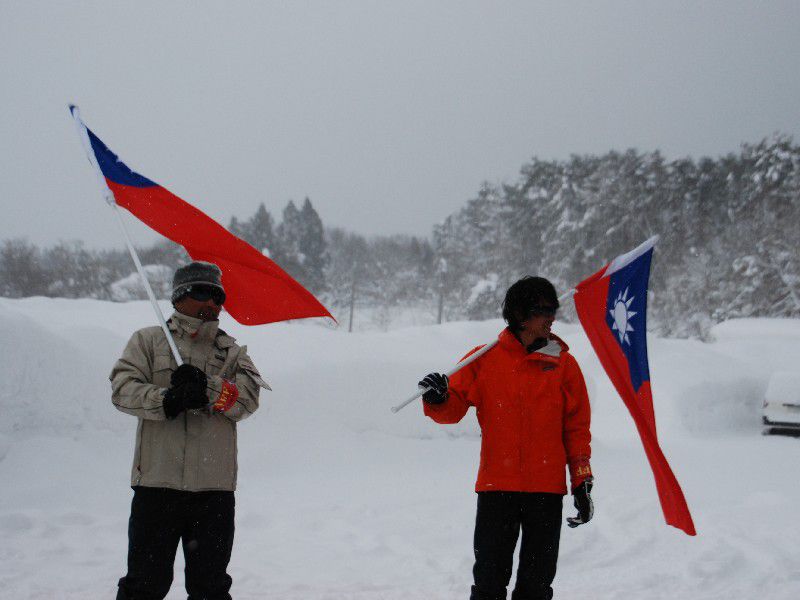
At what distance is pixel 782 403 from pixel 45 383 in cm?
1089

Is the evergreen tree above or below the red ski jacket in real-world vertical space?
above

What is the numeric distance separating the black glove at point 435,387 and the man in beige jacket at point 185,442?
69cm

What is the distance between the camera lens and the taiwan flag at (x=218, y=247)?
354 cm

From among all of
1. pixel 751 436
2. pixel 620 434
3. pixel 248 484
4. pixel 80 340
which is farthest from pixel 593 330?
pixel 751 436

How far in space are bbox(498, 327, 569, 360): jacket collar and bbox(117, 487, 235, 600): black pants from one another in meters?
1.26

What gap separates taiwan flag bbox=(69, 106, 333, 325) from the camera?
3539mm

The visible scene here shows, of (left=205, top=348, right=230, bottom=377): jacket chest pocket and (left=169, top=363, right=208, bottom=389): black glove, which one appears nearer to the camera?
(left=169, top=363, right=208, bottom=389): black glove

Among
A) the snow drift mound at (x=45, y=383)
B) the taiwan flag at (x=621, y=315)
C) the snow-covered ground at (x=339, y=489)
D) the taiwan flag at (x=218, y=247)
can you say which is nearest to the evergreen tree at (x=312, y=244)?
the snow-covered ground at (x=339, y=489)

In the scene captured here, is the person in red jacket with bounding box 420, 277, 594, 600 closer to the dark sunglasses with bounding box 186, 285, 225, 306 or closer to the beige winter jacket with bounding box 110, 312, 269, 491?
the beige winter jacket with bounding box 110, 312, 269, 491

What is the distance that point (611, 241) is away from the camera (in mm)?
36375

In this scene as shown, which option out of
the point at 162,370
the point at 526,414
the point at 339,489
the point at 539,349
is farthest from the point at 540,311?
the point at 339,489

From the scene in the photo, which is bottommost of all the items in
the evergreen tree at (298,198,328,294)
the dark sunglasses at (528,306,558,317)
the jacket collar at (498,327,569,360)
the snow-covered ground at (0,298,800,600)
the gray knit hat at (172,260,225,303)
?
the snow-covered ground at (0,298,800,600)

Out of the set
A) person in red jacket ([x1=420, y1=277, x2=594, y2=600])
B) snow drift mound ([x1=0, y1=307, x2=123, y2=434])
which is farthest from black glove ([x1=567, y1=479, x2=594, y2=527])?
snow drift mound ([x1=0, y1=307, x2=123, y2=434])

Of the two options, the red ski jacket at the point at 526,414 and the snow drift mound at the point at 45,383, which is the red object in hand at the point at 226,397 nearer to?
the red ski jacket at the point at 526,414
